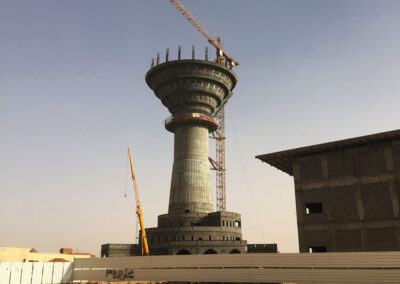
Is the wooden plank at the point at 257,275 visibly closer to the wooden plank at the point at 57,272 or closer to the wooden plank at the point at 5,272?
the wooden plank at the point at 57,272

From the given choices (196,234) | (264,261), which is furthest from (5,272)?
(196,234)

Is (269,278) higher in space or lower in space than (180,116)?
lower

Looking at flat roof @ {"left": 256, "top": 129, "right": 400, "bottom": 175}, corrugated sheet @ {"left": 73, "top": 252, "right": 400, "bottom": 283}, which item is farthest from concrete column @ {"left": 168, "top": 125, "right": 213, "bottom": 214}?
corrugated sheet @ {"left": 73, "top": 252, "right": 400, "bottom": 283}

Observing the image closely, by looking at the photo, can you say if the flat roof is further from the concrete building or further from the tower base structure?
the tower base structure

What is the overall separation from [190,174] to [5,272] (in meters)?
38.2

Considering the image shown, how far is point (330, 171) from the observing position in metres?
43.5

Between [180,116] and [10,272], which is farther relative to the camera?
[180,116]

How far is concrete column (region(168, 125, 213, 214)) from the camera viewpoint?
69.9 metres

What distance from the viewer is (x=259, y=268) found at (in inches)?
1366

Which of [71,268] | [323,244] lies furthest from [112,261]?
[323,244]

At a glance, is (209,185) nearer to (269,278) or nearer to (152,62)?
(152,62)

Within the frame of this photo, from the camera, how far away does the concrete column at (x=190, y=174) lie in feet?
229

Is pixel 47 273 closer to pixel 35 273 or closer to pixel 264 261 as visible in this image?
pixel 35 273

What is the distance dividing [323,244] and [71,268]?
29399 millimetres
